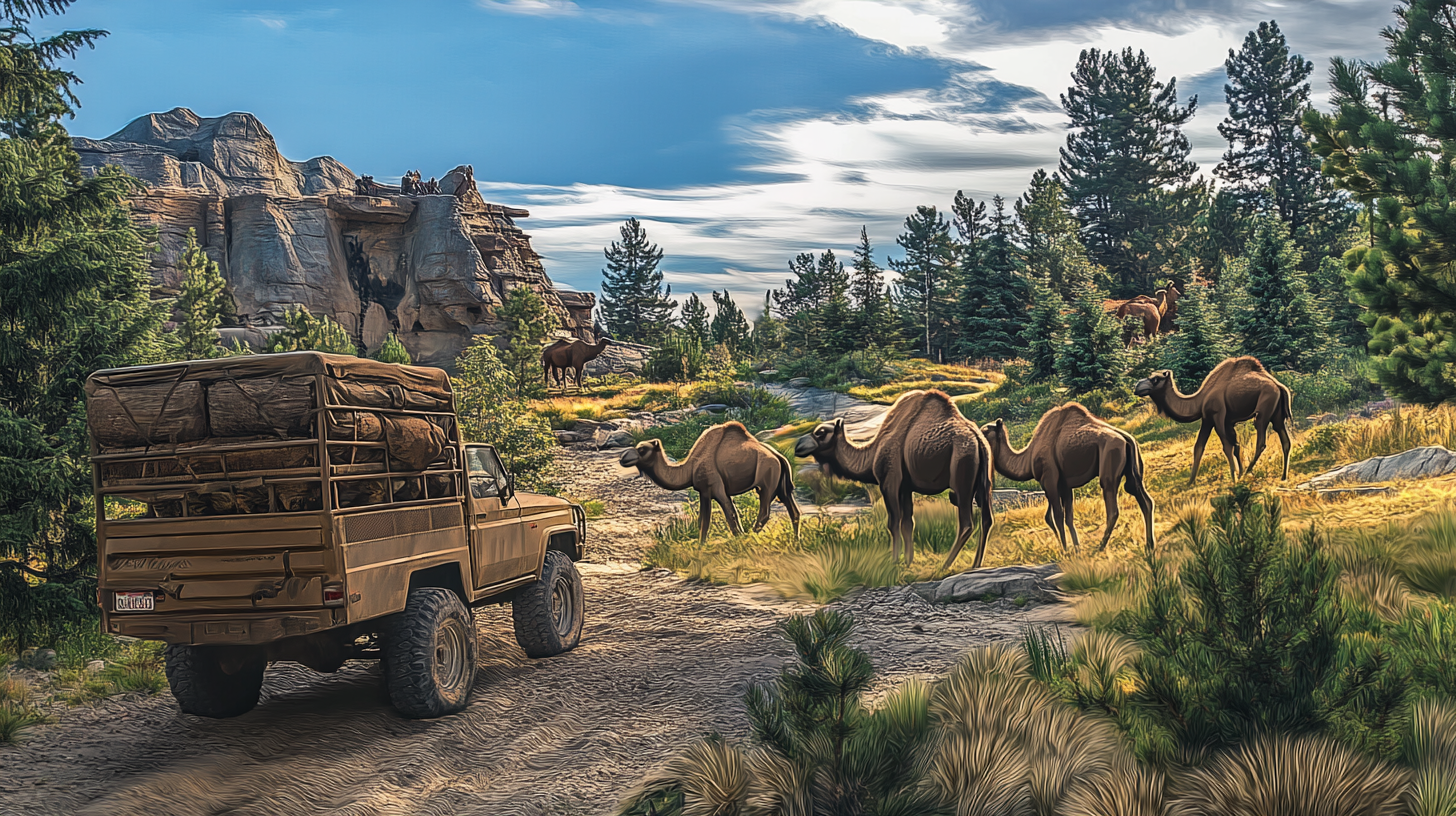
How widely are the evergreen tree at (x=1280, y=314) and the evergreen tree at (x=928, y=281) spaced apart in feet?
83.9

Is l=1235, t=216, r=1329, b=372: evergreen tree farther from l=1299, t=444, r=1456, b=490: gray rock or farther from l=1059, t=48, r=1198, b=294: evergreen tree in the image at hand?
l=1059, t=48, r=1198, b=294: evergreen tree

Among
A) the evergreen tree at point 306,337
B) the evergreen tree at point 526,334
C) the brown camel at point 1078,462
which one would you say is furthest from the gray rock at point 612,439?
the brown camel at point 1078,462

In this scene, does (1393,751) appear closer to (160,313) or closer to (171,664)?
(171,664)

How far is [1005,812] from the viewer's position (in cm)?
458

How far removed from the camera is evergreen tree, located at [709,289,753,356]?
2721 inches

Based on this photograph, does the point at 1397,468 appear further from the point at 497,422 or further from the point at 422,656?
the point at 497,422

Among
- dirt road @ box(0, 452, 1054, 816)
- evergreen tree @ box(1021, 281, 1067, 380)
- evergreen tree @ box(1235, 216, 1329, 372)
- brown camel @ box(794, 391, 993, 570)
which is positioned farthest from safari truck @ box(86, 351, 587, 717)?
evergreen tree @ box(1021, 281, 1067, 380)

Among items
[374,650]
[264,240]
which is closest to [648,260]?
[264,240]

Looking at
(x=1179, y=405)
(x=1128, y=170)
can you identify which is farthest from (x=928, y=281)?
(x=1179, y=405)

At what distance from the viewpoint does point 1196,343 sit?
24.5 m

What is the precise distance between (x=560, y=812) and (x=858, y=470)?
7.45 m

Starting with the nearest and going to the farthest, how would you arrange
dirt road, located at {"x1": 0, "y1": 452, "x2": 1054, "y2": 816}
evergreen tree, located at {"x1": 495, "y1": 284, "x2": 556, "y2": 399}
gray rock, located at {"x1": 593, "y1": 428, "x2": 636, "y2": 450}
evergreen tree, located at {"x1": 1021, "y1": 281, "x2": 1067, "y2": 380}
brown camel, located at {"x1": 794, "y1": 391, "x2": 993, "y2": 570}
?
dirt road, located at {"x1": 0, "y1": 452, "x2": 1054, "y2": 816}
brown camel, located at {"x1": 794, "y1": 391, "x2": 993, "y2": 570}
gray rock, located at {"x1": 593, "y1": 428, "x2": 636, "y2": 450}
evergreen tree, located at {"x1": 1021, "y1": 281, "x2": 1067, "y2": 380}
evergreen tree, located at {"x1": 495, "y1": 284, "x2": 556, "y2": 399}

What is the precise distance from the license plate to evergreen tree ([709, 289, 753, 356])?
5767 centimetres

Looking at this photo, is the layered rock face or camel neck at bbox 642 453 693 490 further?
the layered rock face
